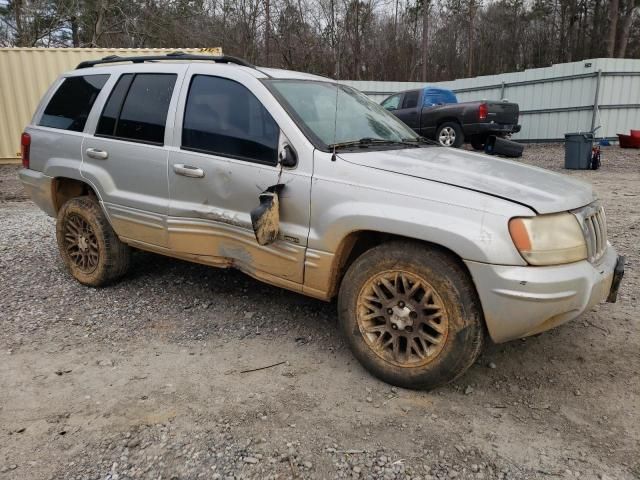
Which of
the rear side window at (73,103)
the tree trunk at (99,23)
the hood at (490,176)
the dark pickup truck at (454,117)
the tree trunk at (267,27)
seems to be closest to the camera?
the hood at (490,176)

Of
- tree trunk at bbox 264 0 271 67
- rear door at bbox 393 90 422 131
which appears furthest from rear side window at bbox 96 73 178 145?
tree trunk at bbox 264 0 271 67

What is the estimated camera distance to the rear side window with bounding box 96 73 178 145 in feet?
12.8

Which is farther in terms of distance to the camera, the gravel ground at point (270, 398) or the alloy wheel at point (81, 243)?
the alloy wheel at point (81, 243)

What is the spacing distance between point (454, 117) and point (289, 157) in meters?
11.7

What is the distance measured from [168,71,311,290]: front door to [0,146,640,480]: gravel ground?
1.99 feet

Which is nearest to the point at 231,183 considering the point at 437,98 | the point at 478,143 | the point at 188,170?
the point at 188,170

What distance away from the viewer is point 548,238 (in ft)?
8.55

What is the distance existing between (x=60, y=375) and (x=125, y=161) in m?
1.66

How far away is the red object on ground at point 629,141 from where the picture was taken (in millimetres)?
14500

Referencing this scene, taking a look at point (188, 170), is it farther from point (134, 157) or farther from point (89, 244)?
point (89, 244)

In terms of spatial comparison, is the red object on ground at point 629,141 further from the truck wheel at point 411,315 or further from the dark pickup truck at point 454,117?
the truck wheel at point 411,315

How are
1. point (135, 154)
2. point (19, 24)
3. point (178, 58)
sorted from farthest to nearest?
1. point (19, 24)
2. point (178, 58)
3. point (135, 154)

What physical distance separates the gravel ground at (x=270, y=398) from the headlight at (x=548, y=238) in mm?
846

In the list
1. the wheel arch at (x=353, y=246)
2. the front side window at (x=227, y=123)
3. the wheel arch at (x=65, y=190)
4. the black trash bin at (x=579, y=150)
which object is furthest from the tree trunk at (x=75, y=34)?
the wheel arch at (x=353, y=246)
